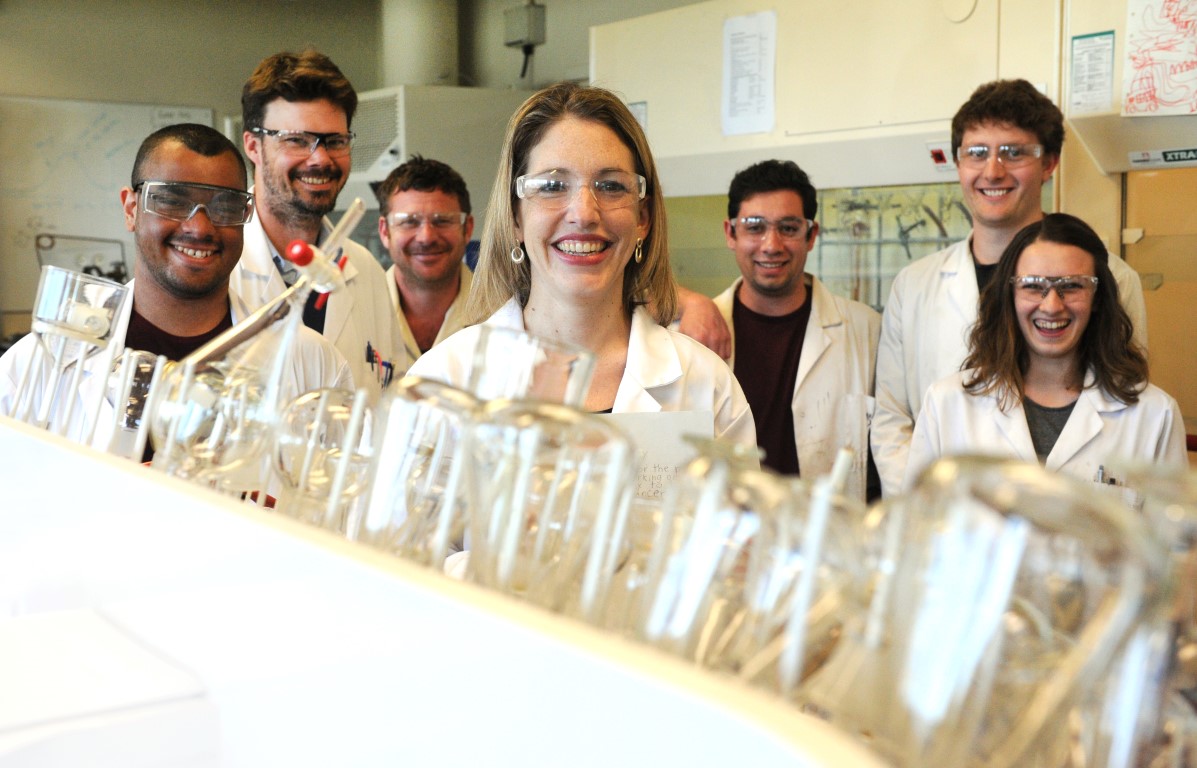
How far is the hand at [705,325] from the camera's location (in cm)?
223

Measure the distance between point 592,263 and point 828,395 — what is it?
1180 mm

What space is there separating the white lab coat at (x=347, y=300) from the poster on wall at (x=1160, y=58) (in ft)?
5.59

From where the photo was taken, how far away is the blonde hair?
158 centimetres

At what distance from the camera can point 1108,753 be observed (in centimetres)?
52

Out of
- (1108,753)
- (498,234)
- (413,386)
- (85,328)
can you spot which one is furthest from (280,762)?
(498,234)

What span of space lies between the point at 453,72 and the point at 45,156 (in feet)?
6.09

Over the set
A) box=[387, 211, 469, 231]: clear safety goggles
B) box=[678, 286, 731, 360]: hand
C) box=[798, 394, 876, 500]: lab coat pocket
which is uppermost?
box=[387, 211, 469, 231]: clear safety goggles

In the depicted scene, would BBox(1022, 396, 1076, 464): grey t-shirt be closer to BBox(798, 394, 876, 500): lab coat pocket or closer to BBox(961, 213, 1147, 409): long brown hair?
BBox(961, 213, 1147, 409): long brown hair

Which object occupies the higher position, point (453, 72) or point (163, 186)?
point (453, 72)

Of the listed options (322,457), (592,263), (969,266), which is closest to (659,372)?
(592,263)

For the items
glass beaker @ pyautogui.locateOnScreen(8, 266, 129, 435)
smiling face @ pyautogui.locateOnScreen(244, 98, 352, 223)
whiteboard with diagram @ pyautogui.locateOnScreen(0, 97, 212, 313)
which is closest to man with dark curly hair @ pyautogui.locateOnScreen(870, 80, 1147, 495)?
smiling face @ pyautogui.locateOnScreen(244, 98, 352, 223)

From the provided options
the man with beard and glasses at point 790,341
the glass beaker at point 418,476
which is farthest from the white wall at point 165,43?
the glass beaker at point 418,476

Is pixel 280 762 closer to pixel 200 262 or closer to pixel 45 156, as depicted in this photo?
pixel 200 262

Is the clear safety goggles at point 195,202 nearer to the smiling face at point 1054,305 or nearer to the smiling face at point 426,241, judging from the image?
the smiling face at point 426,241
